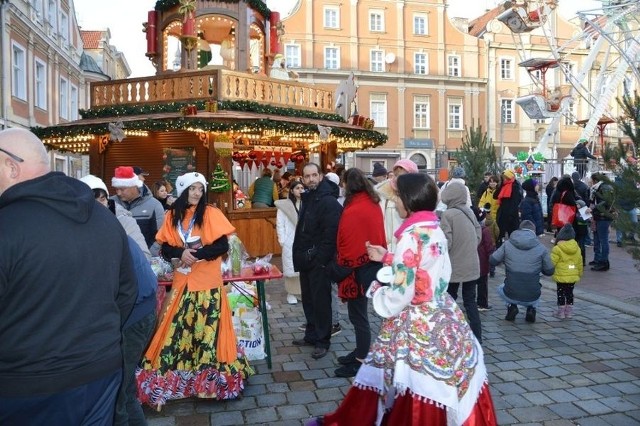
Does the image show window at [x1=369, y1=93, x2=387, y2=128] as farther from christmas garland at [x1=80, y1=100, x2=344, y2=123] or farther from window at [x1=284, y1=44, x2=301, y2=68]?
christmas garland at [x1=80, y1=100, x2=344, y2=123]

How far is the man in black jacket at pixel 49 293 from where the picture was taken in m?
2.10

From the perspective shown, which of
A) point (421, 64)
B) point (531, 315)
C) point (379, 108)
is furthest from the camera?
point (421, 64)

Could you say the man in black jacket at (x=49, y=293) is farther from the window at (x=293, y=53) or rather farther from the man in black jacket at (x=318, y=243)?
the window at (x=293, y=53)

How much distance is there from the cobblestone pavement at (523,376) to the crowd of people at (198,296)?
0.20 metres

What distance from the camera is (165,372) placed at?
456 centimetres

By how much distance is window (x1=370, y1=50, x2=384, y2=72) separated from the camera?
4072 centimetres

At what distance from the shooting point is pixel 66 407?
2.22 meters

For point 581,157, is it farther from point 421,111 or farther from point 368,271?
point 421,111

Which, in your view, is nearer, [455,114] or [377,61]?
[377,61]

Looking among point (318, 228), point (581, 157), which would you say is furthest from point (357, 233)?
point (581, 157)

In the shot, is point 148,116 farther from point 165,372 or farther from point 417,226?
point 417,226

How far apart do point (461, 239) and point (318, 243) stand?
1.52 m

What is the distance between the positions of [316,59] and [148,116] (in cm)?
2819

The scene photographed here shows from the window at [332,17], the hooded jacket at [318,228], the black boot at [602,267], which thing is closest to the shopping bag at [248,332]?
the hooded jacket at [318,228]
